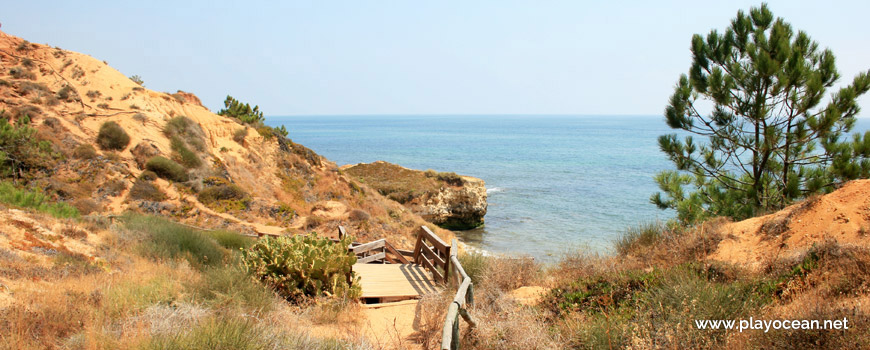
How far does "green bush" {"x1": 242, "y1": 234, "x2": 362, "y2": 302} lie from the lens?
23.1ft

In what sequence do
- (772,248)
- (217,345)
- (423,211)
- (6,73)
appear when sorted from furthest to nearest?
(423,211), (6,73), (772,248), (217,345)

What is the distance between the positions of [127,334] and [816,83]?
43.7 feet

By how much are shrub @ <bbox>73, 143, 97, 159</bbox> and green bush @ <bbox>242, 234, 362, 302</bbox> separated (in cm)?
1353

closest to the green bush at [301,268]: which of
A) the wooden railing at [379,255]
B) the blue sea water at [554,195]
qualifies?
the wooden railing at [379,255]

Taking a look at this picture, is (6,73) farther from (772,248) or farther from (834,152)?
(834,152)

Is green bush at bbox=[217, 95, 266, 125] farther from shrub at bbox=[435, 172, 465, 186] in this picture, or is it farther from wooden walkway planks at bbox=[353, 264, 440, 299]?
wooden walkway planks at bbox=[353, 264, 440, 299]

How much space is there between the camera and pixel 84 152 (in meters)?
17.0

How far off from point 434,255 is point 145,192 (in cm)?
1233

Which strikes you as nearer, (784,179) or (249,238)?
(784,179)

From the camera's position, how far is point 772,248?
25.7 feet

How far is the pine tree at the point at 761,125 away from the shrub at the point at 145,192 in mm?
16324

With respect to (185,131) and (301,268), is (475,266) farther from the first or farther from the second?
(185,131)

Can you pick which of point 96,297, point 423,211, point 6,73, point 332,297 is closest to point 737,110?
point 332,297

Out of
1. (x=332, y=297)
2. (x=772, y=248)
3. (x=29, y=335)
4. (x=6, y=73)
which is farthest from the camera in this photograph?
(x=6, y=73)
